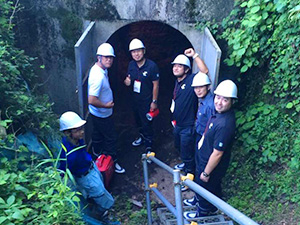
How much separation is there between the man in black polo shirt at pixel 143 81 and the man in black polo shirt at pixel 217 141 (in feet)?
5.57

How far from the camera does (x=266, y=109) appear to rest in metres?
4.76

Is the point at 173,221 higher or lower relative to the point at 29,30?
lower

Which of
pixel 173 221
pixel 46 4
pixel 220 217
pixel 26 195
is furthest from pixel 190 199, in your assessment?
pixel 46 4

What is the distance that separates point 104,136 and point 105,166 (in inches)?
22.3

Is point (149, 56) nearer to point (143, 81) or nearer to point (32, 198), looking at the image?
point (143, 81)

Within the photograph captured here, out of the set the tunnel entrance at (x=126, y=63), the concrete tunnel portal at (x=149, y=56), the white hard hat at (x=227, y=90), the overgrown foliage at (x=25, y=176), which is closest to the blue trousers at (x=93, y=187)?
the overgrown foliage at (x=25, y=176)

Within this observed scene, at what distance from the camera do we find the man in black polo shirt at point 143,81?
5.35 metres

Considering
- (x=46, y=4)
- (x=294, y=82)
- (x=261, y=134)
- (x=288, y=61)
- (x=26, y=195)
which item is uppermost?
(x=46, y=4)

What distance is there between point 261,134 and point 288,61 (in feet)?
3.86

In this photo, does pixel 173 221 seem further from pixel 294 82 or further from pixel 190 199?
pixel 294 82

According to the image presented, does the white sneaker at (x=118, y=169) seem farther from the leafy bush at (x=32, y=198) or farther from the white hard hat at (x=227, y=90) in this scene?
the leafy bush at (x=32, y=198)

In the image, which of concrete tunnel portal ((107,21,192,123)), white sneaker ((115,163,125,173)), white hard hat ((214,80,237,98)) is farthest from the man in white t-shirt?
concrete tunnel portal ((107,21,192,123))

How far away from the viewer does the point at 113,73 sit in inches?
301

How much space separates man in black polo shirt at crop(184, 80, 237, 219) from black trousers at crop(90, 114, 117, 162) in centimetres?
175
